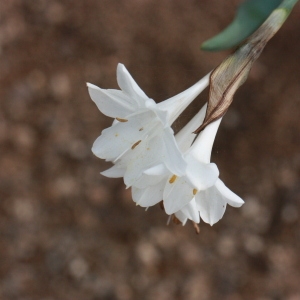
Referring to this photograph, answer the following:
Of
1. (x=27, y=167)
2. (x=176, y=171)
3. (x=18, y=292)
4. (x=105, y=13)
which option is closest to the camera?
(x=176, y=171)

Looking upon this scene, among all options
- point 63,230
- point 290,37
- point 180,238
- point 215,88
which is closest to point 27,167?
point 63,230

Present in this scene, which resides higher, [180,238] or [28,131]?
[28,131]

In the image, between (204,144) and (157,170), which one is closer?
(157,170)

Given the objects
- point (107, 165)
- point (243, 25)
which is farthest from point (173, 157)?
point (107, 165)

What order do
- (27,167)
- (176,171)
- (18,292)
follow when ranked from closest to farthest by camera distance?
(176,171) → (18,292) → (27,167)

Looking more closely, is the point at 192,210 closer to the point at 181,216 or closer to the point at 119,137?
the point at 181,216

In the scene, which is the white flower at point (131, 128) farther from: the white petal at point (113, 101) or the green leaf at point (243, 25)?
the green leaf at point (243, 25)

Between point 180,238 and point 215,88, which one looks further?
point 180,238

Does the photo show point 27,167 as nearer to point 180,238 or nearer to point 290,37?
point 180,238
